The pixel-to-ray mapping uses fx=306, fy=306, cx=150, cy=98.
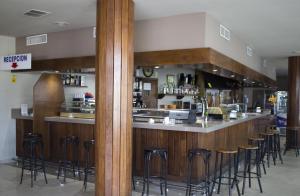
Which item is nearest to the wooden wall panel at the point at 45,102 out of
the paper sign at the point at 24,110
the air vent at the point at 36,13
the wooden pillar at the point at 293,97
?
the paper sign at the point at 24,110

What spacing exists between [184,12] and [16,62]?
359 centimetres

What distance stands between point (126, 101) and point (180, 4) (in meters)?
1.60

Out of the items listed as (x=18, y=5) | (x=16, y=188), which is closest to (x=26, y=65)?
(x=18, y=5)

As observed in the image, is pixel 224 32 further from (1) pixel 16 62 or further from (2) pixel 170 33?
(1) pixel 16 62

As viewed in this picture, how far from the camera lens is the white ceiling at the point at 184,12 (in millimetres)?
4242

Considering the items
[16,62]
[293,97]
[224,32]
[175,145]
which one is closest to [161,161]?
[175,145]

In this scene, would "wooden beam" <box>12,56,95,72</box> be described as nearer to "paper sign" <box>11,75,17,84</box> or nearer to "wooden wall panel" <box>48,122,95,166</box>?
"paper sign" <box>11,75,17,84</box>

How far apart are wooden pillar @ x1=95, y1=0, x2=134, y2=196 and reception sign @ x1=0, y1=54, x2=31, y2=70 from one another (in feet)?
9.26

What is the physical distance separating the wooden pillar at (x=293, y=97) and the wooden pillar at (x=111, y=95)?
22.4 ft

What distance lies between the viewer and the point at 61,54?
616 cm

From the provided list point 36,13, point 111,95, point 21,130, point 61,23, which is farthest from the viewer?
point 21,130

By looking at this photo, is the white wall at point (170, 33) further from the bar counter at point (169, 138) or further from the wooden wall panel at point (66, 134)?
the wooden wall panel at point (66, 134)

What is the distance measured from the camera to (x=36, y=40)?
21.5 feet

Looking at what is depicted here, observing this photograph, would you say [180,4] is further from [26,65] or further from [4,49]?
[4,49]
